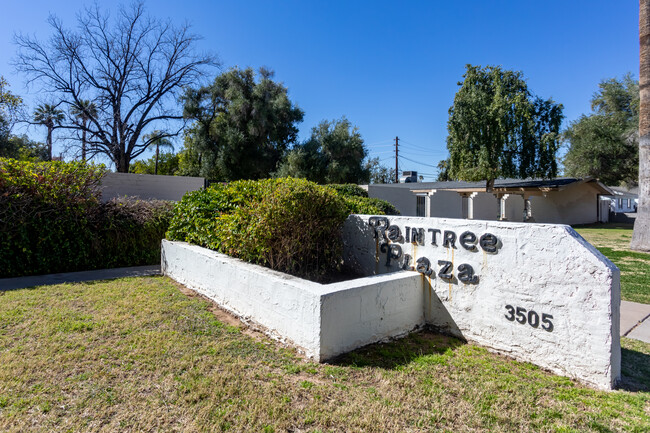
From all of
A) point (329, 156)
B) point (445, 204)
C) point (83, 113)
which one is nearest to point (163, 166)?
point (83, 113)

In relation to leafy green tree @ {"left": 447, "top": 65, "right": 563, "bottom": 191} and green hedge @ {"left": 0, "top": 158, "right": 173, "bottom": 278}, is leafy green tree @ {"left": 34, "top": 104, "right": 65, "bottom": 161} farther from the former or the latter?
leafy green tree @ {"left": 447, "top": 65, "right": 563, "bottom": 191}

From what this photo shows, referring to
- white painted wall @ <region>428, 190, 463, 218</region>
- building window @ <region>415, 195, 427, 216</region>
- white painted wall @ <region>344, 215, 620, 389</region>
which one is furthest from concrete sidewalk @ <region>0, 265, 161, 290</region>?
white painted wall @ <region>428, 190, 463, 218</region>

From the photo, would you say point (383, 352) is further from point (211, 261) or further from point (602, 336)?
point (211, 261)

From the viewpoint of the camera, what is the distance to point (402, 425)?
2.28 m

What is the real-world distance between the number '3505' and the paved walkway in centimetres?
174

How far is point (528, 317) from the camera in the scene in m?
3.24

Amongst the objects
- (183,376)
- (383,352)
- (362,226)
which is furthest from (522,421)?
(362,226)

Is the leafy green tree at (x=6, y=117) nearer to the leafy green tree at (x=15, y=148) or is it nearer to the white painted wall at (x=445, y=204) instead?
the leafy green tree at (x=15, y=148)

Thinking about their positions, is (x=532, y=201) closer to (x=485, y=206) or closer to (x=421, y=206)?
(x=485, y=206)

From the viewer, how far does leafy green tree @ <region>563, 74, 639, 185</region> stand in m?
21.6

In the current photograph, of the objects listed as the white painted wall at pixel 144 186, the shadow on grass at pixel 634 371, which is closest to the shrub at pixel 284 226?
the shadow on grass at pixel 634 371

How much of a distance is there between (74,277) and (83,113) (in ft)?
72.3

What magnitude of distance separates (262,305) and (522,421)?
2628mm

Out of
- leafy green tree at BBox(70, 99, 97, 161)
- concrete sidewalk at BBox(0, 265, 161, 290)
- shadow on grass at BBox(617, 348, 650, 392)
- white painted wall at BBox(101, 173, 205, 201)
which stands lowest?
shadow on grass at BBox(617, 348, 650, 392)
